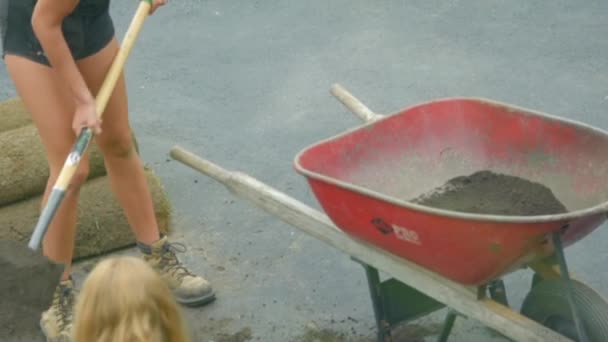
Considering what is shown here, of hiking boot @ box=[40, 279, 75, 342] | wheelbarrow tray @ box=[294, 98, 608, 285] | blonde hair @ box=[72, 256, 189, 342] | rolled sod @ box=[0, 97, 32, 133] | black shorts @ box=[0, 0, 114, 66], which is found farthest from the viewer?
rolled sod @ box=[0, 97, 32, 133]

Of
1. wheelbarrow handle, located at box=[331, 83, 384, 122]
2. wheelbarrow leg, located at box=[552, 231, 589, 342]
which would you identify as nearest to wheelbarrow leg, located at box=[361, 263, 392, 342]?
wheelbarrow handle, located at box=[331, 83, 384, 122]

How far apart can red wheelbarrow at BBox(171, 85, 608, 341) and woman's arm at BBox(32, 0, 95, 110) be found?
566 millimetres

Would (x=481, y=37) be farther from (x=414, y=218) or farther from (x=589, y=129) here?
(x=414, y=218)

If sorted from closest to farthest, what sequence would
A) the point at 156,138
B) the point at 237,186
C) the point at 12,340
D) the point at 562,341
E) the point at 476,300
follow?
the point at 562,341, the point at 476,300, the point at 237,186, the point at 12,340, the point at 156,138

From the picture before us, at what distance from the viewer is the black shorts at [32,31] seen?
374cm

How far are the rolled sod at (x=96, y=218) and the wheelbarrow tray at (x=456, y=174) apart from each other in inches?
54.3

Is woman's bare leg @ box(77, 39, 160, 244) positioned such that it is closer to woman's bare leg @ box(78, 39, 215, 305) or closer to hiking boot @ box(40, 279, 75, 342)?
woman's bare leg @ box(78, 39, 215, 305)

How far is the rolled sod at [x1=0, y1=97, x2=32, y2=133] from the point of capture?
Result: 206 inches

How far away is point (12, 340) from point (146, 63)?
303 cm

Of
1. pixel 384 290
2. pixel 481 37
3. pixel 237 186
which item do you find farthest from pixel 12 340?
pixel 481 37

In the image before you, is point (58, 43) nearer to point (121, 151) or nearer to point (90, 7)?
point (90, 7)

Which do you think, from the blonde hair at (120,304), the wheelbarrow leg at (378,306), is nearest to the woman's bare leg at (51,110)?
the wheelbarrow leg at (378,306)

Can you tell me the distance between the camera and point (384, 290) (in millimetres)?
3811

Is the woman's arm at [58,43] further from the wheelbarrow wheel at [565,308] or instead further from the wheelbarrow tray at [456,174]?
the wheelbarrow wheel at [565,308]
